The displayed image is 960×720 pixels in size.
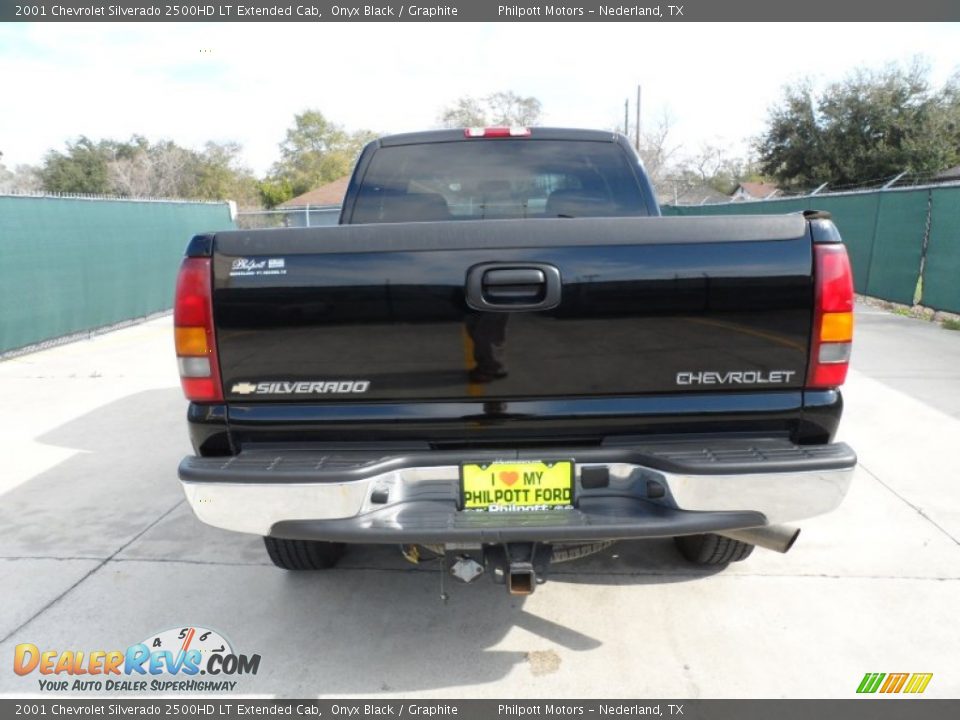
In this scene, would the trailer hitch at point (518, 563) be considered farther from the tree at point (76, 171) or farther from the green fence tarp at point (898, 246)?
the tree at point (76, 171)

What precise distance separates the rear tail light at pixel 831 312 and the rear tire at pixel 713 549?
106 cm

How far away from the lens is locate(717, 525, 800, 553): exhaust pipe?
2406mm

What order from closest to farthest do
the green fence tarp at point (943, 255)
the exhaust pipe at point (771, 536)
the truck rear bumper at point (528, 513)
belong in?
1. the truck rear bumper at point (528, 513)
2. the exhaust pipe at point (771, 536)
3. the green fence tarp at point (943, 255)

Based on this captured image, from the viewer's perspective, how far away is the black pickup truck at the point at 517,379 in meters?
2.11

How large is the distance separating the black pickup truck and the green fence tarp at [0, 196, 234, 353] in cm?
765

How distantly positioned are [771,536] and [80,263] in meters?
9.95

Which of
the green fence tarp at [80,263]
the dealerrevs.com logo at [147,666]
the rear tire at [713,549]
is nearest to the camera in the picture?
the dealerrevs.com logo at [147,666]

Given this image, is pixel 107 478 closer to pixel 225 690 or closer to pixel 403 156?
pixel 225 690

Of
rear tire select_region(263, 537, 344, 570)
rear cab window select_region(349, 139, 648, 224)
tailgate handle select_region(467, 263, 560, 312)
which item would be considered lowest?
rear tire select_region(263, 537, 344, 570)

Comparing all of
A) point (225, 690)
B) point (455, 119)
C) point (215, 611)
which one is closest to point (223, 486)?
point (225, 690)

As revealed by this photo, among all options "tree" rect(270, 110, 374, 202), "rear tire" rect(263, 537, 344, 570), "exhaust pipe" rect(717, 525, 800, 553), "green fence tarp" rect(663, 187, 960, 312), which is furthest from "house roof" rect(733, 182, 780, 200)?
"rear tire" rect(263, 537, 344, 570)

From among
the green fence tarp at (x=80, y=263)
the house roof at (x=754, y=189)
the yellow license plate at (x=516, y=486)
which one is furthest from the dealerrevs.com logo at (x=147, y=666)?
the house roof at (x=754, y=189)

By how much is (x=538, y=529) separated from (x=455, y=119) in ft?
162

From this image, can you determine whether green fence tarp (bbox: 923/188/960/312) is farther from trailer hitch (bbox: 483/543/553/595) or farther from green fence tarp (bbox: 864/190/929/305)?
trailer hitch (bbox: 483/543/553/595)
